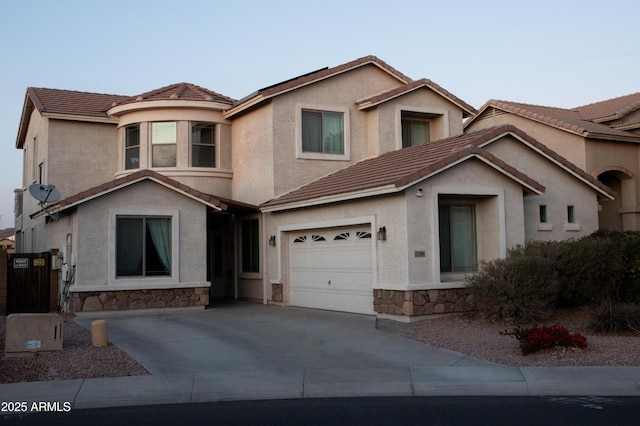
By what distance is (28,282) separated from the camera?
18.6 meters

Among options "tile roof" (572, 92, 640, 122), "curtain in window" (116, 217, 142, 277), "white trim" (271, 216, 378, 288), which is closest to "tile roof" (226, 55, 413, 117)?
"white trim" (271, 216, 378, 288)

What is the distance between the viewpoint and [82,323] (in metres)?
15.9

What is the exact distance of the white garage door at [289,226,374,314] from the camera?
16312mm

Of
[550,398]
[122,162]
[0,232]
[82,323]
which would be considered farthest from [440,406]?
[0,232]

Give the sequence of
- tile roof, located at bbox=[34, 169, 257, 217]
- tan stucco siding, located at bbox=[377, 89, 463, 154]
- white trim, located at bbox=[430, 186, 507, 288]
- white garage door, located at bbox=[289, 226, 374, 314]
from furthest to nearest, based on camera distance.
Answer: tan stucco siding, located at bbox=[377, 89, 463, 154]
tile roof, located at bbox=[34, 169, 257, 217]
white garage door, located at bbox=[289, 226, 374, 314]
white trim, located at bbox=[430, 186, 507, 288]

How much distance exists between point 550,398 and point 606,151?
16.1m

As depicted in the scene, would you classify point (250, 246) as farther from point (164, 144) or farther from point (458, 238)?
point (458, 238)

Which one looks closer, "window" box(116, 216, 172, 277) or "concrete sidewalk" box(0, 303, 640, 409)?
"concrete sidewalk" box(0, 303, 640, 409)

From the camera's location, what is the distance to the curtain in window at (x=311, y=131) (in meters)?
20.5

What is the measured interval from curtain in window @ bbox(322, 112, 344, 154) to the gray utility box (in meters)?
11.0

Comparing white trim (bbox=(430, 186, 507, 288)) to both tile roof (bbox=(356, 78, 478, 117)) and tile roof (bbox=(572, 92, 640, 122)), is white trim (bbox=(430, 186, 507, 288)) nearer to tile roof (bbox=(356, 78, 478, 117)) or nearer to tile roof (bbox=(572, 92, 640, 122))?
tile roof (bbox=(356, 78, 478, 117))

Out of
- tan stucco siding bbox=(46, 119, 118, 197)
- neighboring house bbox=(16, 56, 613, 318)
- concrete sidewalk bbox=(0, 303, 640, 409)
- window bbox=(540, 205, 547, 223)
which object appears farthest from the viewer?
tan stucco siding bbox=(46, 119, 118, 197)

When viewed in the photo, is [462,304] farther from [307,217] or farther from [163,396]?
[163,396]

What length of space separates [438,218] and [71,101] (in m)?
14.8
